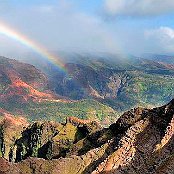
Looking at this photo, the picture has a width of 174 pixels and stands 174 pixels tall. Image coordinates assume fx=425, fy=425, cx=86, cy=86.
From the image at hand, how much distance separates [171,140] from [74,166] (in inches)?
669

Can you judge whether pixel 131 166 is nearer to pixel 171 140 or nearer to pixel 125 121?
pixel 171 140

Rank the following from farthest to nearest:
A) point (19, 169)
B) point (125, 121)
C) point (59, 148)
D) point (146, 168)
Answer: point (59, 148), point (125, 121), point (19, 169), point (146, 168)

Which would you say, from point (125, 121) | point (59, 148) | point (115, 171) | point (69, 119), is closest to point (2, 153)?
point (69, 119)

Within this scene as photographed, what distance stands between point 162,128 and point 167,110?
3336mm

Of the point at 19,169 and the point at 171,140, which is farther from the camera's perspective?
the point at 19,169

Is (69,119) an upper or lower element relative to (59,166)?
lower

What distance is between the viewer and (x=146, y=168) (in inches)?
2517

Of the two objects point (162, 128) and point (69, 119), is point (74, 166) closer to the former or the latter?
point (162, 128)

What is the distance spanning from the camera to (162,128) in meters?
67.5

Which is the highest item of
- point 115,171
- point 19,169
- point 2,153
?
point 115,171

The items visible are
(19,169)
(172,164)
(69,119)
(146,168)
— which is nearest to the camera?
(172,164)

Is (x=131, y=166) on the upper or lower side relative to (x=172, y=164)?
lower

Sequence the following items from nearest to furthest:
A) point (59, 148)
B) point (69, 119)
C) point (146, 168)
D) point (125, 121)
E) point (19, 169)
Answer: point (146, 168), point (19, 169), point (125, 121), point (59, 148), point (69, 119)

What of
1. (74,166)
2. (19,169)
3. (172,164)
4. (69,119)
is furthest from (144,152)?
(69,119)
